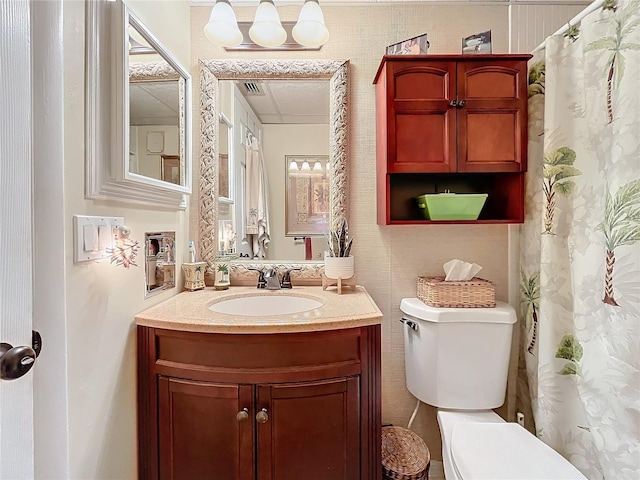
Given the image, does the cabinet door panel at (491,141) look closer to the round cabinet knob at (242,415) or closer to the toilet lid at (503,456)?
the toilet lid at (503,456)

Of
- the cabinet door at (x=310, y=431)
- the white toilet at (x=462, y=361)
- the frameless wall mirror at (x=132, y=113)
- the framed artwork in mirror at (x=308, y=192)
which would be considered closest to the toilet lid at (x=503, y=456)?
the white toilet at (x=462, y=361)

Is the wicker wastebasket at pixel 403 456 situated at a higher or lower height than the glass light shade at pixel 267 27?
lower

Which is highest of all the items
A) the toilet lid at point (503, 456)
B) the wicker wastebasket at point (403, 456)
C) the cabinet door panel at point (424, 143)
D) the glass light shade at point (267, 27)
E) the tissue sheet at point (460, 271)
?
the glass light shade at point (267, 27)

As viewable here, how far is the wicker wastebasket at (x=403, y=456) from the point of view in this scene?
135 centimetres

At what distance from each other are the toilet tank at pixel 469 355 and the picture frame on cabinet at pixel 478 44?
109 cm

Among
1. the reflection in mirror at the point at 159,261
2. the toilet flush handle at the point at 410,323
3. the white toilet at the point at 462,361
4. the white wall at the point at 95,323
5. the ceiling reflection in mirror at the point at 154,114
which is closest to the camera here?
the white wall at the point at 95,323

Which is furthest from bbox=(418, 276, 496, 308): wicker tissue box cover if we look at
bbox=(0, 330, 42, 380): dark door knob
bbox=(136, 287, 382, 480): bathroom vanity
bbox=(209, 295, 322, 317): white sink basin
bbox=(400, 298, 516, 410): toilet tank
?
bbox=(0, 330, 42, 380): dark door knob

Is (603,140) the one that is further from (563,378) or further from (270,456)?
(270,456)

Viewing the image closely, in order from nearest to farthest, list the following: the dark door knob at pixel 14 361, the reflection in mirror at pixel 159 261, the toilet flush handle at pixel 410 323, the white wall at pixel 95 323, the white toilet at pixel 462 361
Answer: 1. the dark door knob at pixel 14 361
2. the white wall at pixel 95 323
3. the reflection in mirror at pixel 159 261
4. the white toilet at pixel 462 361
5. the toilet flush handle at pixel 410 323

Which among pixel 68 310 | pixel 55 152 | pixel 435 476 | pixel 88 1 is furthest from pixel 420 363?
pixel 88 1

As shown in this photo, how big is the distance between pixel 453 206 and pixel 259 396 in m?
1.06

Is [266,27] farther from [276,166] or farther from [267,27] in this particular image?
[276,166]

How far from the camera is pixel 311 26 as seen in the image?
1.46 m

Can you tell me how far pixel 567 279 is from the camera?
4.16ft
